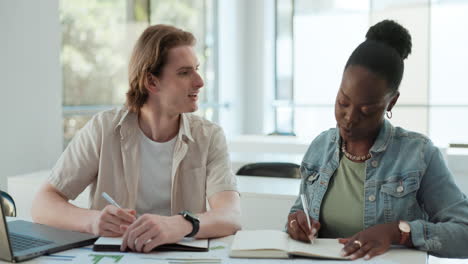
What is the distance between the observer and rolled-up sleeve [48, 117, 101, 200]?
1.86 meters

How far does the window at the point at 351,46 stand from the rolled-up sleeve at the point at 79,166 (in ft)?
14.8

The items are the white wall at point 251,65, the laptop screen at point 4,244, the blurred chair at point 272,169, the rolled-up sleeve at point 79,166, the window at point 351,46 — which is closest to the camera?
the laptop screen at point 4,244

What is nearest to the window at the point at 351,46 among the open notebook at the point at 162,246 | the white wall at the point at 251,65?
the white wall at the point at 251,65

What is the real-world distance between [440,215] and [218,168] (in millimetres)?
742

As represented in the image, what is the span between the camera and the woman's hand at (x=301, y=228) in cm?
149

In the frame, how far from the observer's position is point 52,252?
1.45 metres

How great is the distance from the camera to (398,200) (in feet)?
5.04

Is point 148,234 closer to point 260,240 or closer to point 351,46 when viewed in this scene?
point 260,240

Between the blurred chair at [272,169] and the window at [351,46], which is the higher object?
the window at [351,46]

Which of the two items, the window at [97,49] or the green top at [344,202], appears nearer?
the green top at [344,202]

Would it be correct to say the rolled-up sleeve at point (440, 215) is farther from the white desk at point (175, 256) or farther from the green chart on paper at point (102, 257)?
the green chart on paper at point (102, 257)

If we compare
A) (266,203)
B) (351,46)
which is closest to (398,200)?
(266,203)

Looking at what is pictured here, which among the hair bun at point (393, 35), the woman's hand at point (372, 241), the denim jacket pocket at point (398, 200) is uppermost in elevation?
the hair bun at point (393, 35)

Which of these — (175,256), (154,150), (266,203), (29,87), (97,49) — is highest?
(97,49)
